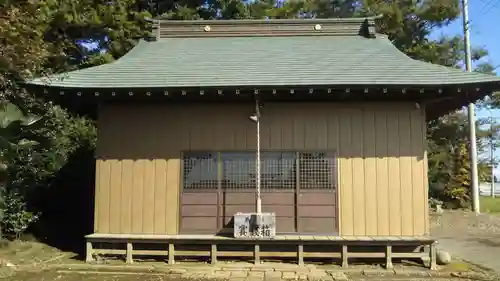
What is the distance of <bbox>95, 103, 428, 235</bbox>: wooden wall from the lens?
866 centimetres

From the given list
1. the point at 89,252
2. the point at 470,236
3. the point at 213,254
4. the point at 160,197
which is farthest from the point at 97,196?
the point at 470,236

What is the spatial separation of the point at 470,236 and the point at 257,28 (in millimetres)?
8433

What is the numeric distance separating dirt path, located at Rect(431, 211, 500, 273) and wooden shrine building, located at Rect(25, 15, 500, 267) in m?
1.99

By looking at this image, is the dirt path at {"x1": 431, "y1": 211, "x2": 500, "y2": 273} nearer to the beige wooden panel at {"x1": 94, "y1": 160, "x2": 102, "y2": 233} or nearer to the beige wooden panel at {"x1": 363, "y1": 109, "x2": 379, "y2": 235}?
the beige wooden panel at {"x1": 363, "y1": 109, "x2": 379, "y2": 235}

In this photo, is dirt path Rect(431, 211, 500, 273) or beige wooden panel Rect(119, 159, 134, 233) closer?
beige wooden panel Rect(119, 159, 134, 233)

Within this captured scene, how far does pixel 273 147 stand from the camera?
29.0ft

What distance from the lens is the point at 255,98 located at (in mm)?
8602

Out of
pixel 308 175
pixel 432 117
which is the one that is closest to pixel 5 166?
pixel 308 175

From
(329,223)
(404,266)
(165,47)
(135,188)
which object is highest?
(165,47)

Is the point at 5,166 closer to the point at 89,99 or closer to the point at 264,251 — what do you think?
the point at 89,99

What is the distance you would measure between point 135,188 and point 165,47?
138 inches

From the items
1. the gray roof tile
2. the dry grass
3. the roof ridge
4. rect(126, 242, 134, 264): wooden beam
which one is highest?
the roof ridge

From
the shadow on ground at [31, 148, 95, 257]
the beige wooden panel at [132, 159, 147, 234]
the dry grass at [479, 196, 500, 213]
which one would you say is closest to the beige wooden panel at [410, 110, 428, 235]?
the beige wooden panel at [132, 159, 147, 234]

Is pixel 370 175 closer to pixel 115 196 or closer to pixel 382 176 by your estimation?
pixel 382 176
